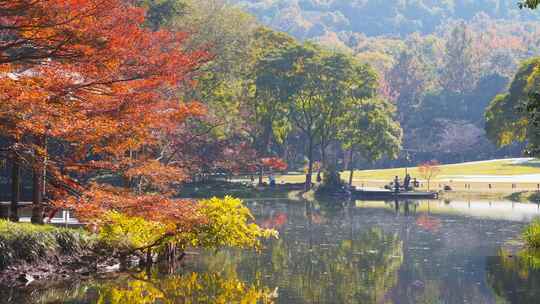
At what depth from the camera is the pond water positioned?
21.8 m

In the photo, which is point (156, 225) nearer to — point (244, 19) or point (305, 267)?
point (305, 267)

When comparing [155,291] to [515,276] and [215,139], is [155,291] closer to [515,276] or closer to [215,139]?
[515,276]

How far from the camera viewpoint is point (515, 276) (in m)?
26.0

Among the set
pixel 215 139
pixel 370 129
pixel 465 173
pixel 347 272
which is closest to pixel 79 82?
pixel 347 272

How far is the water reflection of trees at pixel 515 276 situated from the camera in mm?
22641

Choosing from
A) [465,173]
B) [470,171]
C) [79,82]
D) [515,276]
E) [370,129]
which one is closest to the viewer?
[79,82]

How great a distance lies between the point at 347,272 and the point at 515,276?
18.7 feet

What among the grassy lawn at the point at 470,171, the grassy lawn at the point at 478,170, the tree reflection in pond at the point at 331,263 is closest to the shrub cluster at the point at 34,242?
the tree reflection in pond at the point at 331,263

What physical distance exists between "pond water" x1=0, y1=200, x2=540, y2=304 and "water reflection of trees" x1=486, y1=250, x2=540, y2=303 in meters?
0.03

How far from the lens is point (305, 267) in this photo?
92.6 ft

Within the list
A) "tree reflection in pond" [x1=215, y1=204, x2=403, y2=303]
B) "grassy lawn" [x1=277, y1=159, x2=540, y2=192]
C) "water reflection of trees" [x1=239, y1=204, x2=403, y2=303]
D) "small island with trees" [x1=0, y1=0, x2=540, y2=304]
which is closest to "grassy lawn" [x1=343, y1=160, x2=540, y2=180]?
"grassy lawn" [x1=277, y1=159, x2=540, y2=192]

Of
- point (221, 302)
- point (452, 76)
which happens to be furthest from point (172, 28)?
point (452, 76)

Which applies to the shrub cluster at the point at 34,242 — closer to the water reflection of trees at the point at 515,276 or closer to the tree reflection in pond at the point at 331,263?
the tree reflection in pond at the point at 331,263

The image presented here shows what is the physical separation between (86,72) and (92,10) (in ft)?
9.43
